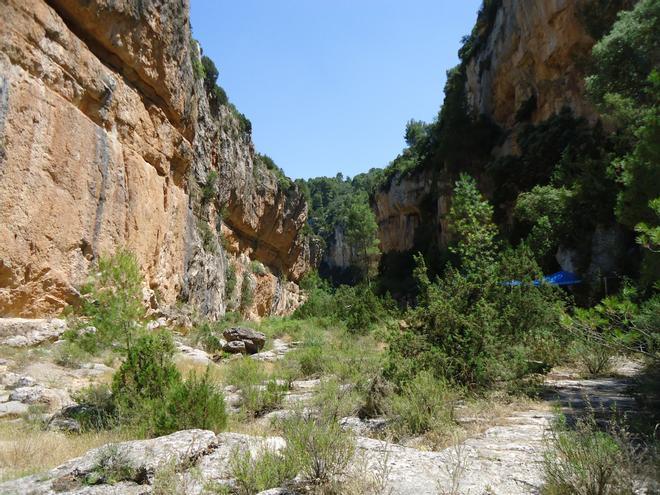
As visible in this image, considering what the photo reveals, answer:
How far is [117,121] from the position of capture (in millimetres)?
12570

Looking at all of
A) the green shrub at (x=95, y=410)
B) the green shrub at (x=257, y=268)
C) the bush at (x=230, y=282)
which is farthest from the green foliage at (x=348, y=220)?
the green shrub at (x=95, y=410)

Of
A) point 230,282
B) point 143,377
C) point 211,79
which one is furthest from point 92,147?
point 230,282

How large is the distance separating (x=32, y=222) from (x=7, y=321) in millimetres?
2071

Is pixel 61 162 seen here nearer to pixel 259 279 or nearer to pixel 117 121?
pixel 117 121

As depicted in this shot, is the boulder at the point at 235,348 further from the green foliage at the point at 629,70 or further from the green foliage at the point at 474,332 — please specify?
the green foliage at the point at 629,70

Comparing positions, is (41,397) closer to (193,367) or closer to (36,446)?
(36,446)

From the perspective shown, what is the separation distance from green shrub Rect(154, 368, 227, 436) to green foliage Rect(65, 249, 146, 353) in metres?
2.09

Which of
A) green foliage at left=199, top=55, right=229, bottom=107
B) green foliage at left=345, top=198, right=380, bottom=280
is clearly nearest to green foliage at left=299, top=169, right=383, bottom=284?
green foliage at left=345, top=198, right=380, bottom=280

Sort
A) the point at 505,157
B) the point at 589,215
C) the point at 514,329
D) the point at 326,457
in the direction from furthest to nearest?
Answer: the point at 505,157, the point at 589,215, the point at 514,329, the point at 326,457

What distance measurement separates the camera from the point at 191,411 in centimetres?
461

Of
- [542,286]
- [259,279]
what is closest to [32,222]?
[542,286]

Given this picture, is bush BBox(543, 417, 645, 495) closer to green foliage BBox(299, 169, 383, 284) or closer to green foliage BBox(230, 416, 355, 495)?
green foliage BBox(230, 416, 355, 495)

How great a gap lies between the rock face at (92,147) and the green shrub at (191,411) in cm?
643

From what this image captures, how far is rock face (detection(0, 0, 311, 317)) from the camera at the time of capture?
931 centimetres
